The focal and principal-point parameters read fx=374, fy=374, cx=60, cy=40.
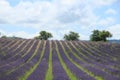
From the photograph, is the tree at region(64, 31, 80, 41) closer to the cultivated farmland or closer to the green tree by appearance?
the green tree

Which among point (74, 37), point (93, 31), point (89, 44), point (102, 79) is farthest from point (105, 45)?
point (74, 37)

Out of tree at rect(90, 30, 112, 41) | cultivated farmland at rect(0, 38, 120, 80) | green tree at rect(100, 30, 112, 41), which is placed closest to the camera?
cultivated farmland at rect(0, 38, 120, 80)

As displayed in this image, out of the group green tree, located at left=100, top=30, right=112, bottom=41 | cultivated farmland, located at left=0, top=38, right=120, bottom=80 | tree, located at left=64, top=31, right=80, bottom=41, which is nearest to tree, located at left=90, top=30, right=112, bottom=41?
green tree, located at left=100, top=30, right=112, bottom=41

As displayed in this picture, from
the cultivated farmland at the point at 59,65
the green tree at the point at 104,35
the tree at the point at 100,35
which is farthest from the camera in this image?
the tree at the point at 100,35

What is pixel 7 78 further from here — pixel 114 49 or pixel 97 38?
pixel 97 38

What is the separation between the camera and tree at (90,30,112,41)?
103225 mm

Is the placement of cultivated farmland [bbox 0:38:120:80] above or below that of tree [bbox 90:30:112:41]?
below

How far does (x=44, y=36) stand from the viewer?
12006cm

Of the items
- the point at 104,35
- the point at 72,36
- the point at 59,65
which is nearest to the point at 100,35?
the point at 104,35

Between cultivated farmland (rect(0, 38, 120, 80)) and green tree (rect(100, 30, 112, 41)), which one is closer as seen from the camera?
cultivated farmland (rect(0, 38, 120, 80))

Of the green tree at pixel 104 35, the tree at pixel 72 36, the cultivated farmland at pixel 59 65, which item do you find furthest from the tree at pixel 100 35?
the cultivated farmland at pixel 59 65

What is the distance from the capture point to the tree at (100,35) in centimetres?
10322

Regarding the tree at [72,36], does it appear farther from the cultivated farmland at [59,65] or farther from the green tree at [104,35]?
the cultivated farmland at [59,65]

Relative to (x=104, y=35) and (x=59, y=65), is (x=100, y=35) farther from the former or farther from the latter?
(x=59, y=65)
